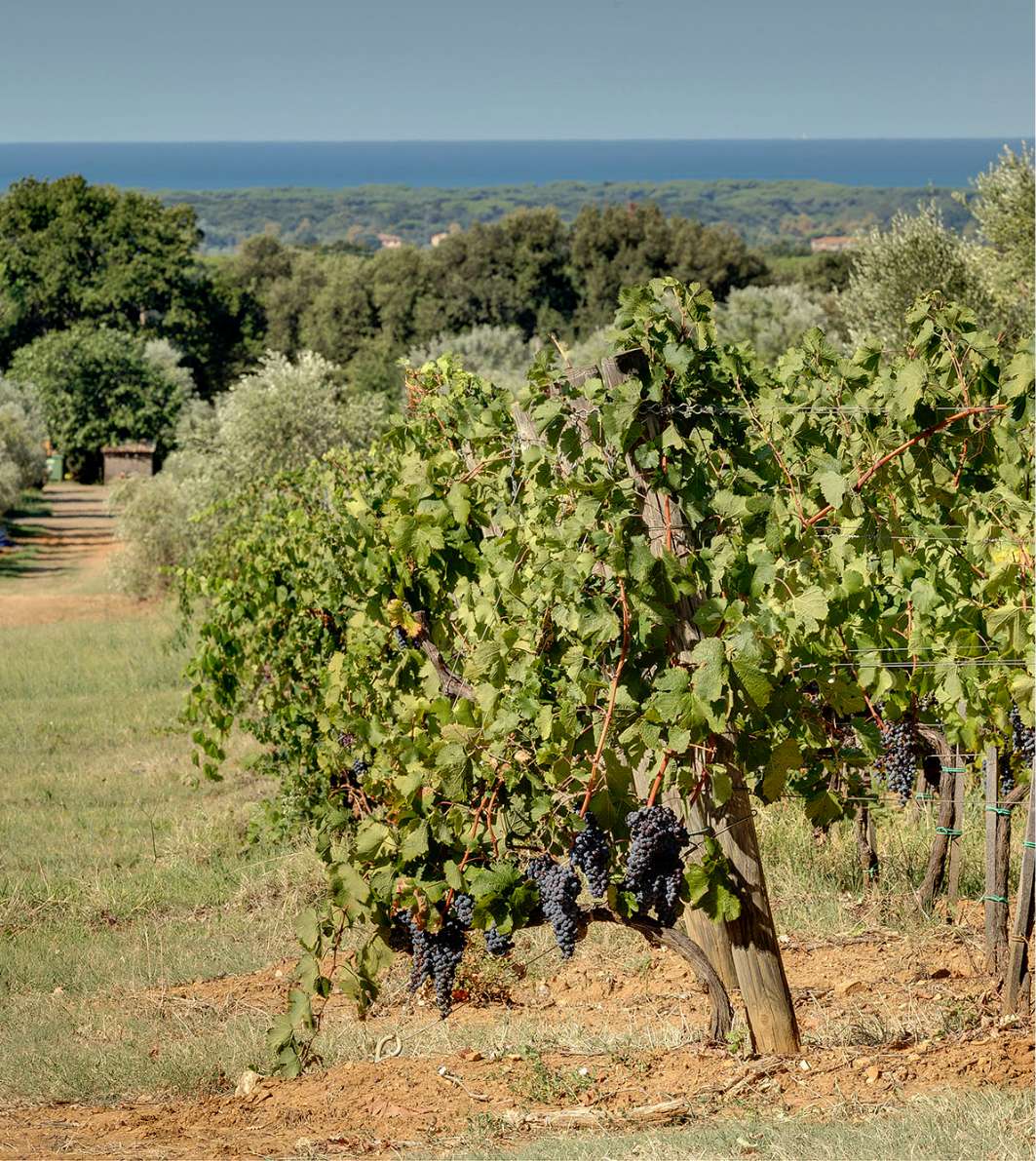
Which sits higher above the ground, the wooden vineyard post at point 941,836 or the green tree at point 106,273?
the green tree at point 106,273

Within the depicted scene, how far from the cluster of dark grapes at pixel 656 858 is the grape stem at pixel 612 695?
0.47 feet

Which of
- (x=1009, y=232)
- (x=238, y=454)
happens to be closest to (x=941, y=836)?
(x=238, y=454)

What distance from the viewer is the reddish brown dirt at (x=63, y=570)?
62.2ft

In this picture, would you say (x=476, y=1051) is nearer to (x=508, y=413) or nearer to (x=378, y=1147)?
→ (x=378, y=1147)

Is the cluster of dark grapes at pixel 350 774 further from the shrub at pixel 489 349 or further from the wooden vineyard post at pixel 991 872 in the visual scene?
the shrub at pixel 489 349

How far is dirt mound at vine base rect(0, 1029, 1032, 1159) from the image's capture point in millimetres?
3752

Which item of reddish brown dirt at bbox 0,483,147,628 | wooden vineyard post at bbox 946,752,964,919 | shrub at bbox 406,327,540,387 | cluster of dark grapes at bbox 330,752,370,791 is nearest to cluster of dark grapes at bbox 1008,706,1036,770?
wooden vineyard post at bbox 946,752,964,919

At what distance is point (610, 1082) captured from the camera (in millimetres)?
4016

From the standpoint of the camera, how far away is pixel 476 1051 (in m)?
4.45

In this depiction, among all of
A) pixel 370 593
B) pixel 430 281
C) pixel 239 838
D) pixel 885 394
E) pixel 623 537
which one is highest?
pixel 430 281

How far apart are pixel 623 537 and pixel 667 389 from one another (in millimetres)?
448

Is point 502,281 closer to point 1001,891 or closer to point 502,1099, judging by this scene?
point 1001,891

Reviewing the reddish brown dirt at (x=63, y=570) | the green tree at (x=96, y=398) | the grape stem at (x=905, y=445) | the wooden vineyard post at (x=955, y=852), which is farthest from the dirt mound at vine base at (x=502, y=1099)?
the green tree at (x=96, y=398)

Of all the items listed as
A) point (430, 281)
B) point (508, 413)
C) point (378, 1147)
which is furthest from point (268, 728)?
point (430, 281)
